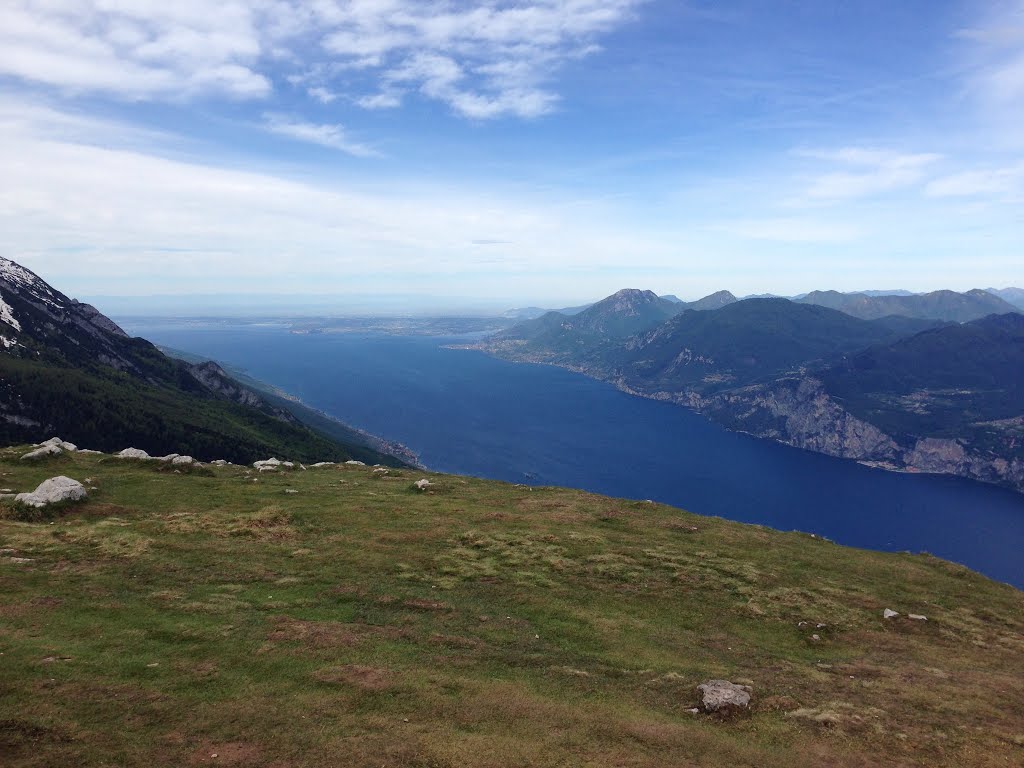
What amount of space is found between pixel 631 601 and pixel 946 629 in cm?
2453

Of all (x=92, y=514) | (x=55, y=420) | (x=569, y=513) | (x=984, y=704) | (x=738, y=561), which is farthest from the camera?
(x=55, y=420)

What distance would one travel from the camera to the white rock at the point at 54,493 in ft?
144

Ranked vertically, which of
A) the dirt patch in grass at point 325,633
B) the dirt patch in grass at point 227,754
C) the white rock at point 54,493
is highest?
the white rock at point 54,493

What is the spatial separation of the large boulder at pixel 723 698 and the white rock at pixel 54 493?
178 feet

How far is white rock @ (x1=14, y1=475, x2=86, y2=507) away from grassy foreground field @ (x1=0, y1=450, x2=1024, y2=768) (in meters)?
1.42

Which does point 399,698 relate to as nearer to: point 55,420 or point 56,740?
point 56,740

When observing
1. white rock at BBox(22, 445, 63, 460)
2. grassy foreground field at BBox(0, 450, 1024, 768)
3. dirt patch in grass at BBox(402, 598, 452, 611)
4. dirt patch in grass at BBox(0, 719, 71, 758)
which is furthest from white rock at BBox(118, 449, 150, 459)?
dirt patch in grass at BBox(0, 719, 71, 758)

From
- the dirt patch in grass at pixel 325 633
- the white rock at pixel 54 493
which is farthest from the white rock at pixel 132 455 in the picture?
the dirt patch in grass at pixel 325 633

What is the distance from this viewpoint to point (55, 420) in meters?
186

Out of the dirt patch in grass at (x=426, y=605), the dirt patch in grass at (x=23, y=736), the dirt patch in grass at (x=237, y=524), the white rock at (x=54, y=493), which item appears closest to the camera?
the dirt patch in grass at (x=23, y=736)

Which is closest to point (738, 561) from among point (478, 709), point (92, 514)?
point (478, 709)

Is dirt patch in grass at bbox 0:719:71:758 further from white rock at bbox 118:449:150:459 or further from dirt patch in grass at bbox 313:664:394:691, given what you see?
white rock at bbox 118:449:150:459

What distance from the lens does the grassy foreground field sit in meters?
21.3

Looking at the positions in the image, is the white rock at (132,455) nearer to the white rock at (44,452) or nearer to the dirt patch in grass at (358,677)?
the white rock at (44,452)
